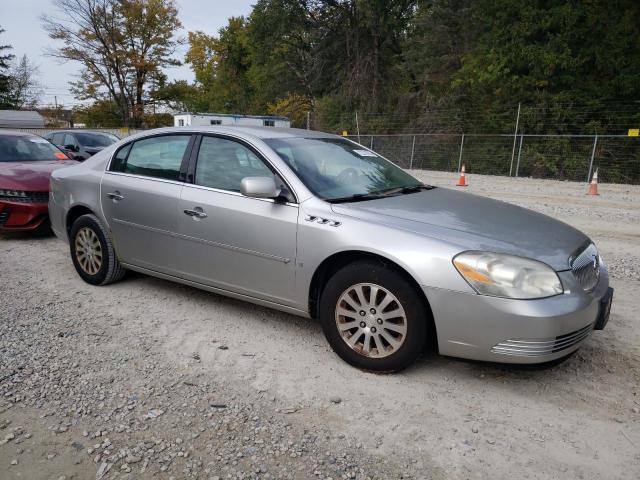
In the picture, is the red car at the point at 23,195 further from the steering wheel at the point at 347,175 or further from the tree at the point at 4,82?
the tree at the point at 4,82

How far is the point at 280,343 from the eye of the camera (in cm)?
356

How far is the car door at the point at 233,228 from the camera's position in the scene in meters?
3.36

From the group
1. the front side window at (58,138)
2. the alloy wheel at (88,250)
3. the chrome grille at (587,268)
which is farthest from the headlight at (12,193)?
the front side window at (58,138)

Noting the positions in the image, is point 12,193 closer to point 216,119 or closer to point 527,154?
point 527,154

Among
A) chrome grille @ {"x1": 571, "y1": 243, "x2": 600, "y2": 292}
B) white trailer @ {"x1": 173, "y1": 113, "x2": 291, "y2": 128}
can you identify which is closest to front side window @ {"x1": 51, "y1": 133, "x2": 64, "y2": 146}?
white trailer @ {"x1": 173, "y1": 113, "x2": 291, "y2": 128}

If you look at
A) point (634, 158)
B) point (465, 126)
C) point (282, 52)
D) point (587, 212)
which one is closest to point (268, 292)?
point (587, 212)

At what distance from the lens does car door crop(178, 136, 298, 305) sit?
336cm

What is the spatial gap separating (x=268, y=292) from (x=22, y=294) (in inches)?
102

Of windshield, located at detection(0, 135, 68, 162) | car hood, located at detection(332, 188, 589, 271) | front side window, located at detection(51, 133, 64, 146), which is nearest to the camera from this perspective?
car hood, located at detection(332, 188, 589, 271)

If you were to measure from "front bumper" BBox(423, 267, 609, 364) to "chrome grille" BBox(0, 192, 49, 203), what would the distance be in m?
5.78

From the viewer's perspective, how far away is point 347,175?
378 centimetres

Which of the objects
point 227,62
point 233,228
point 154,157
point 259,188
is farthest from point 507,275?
point 227,62

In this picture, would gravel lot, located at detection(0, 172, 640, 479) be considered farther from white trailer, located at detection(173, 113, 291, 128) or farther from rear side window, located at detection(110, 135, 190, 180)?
white trailer, located at detection(173, 113, 291, 128)

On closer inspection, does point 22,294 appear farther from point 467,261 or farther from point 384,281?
point 467,261
